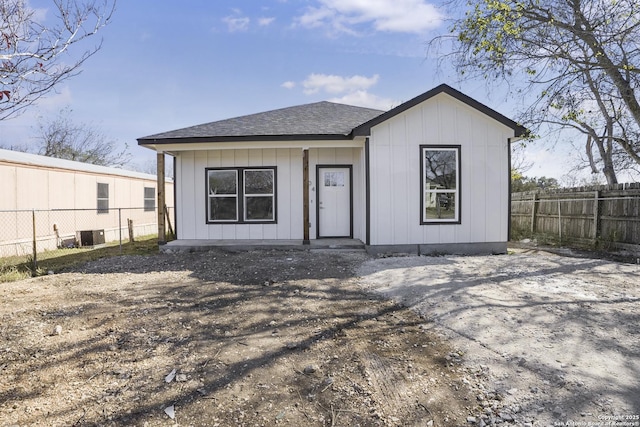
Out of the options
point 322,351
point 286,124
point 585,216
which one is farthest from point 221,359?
point 585,216

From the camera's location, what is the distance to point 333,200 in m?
9.56

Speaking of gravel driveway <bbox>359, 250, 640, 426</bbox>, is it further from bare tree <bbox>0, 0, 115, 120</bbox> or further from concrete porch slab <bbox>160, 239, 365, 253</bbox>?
bare tree <bbox>0, 0, 115, 120</bbox>

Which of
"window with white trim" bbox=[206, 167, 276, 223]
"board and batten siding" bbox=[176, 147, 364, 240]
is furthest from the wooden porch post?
"window with white trim" bbox=[206, 167, 276, 223]

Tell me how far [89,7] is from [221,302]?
15.0ft

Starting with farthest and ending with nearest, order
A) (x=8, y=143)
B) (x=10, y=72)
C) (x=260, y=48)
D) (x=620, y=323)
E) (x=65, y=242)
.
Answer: (x=8, y=143) → (x=260, y=48) → (x=65, y=242) → (x=10, y=72) → (x=620, y=323)

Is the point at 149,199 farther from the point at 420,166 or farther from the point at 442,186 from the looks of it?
the point at 442,186

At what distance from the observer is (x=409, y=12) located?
9039 mm

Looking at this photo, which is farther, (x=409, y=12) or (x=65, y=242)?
(x=65, y=242)

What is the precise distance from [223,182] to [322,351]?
7.18m

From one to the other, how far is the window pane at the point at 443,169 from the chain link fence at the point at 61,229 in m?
7.42

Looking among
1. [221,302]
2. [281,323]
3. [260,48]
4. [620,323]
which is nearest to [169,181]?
[260,48]

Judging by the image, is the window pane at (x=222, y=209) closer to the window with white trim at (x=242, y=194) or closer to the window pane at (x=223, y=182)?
the window with white trim at (x=242, y=194)

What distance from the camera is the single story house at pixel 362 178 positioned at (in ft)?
27.1

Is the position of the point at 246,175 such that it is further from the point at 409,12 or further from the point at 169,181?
the point at 169,181
